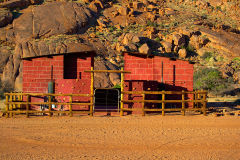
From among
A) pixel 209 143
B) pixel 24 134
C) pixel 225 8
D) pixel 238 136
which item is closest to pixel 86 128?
pixel 24 134

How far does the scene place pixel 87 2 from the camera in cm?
5825

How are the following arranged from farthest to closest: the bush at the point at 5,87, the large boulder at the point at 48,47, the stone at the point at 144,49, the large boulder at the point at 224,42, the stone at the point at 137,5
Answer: the stone at the point at 137,5 → the large boulder at the point at 224,42 → the stone at the point at 144,49 → the large boulder at the point at 48,47 → the bush at the point at 5,87

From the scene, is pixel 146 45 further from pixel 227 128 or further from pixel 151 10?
pixel 227 128

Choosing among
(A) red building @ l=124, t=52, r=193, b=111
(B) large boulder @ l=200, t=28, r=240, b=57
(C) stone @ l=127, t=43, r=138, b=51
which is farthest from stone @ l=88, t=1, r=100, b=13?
(A) red building @ l=124, t=52, r=193, b=111

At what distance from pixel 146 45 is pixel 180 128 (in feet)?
112

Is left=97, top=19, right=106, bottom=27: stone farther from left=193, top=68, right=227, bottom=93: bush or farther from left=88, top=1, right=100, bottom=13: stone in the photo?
left=193, top=68, right=227, bottom=93: bush

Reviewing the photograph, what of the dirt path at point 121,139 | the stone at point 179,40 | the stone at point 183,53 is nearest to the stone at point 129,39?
the stone at point 179,40

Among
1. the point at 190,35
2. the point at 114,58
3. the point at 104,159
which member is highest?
the point at 190,35

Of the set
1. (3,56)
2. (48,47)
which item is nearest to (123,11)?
(48,47)

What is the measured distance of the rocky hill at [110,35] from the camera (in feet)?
140

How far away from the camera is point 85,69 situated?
21109 mm

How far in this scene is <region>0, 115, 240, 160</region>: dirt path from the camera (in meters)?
8.27

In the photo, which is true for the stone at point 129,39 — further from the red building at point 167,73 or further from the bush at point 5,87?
→ the red building at point 167,73

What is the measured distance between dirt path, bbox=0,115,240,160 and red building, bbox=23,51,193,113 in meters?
5.38
